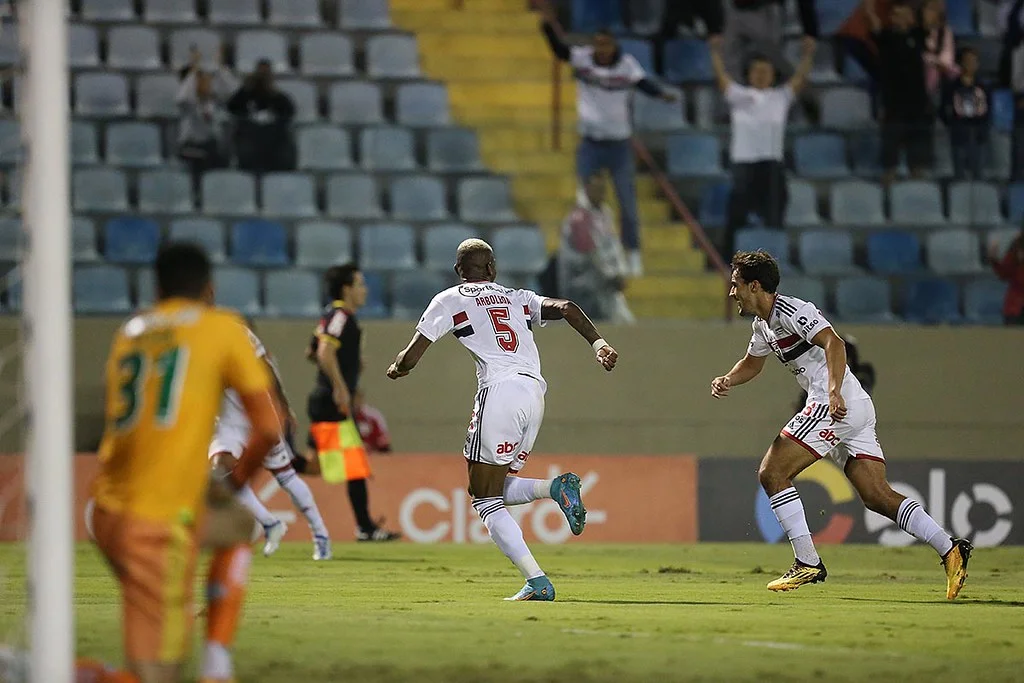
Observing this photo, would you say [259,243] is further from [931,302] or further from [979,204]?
[979,204]

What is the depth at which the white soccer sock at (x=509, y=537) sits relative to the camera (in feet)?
30.7

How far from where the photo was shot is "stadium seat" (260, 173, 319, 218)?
58.0 ft

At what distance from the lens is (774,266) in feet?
34.6

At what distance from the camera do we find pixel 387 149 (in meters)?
18.0

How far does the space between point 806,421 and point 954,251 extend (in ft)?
25.5

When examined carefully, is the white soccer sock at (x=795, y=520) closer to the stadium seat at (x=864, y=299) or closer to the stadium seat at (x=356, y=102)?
the stadium seat at (x=864, y=299)

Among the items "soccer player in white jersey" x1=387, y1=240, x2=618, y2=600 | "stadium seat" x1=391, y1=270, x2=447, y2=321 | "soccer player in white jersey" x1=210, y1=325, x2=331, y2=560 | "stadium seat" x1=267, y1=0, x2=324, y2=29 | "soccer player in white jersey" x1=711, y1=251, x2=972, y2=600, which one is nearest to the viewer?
"soccer player in white jersey" x1=387, y1=240, x2=618, y2=600

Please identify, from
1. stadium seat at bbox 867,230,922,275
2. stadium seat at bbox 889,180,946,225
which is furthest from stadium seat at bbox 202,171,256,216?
stadium seat at bbox 889,180,946,225

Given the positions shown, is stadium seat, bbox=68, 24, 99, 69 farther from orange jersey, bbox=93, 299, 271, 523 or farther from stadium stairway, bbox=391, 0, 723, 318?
orange jersey, bbox=93, 299, 271, 523

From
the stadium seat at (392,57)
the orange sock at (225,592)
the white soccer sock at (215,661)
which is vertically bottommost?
the stadium seat at (392,57)

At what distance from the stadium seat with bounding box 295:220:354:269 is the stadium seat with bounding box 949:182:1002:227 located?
6405 millimetres

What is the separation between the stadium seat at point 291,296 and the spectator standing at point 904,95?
622 cm

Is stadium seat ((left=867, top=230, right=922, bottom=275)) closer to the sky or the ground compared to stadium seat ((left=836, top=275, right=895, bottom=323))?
closer to the sky

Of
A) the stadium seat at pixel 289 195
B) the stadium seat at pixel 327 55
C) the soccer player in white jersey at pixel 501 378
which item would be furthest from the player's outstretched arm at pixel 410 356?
the stadium seat at pixel 327 55
